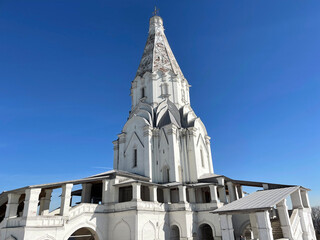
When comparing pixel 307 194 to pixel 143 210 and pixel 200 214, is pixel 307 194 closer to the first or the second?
pixel 200 214

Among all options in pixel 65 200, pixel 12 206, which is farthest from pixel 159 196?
pixel 12 206

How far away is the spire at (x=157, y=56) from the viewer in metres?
30.8

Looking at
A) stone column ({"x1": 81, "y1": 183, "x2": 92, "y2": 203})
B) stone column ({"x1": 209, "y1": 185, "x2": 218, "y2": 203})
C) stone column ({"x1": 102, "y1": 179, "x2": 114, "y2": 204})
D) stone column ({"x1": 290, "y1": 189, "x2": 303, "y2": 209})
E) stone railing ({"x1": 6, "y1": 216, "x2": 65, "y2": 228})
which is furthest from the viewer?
stone column ({"x1": 209, "y1": 185, "x2": 218, "y2": 203})

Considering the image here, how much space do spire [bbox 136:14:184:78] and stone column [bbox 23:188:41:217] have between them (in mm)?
20053

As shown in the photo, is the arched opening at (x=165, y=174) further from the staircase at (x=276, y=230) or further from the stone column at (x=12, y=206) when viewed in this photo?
the stone column at (x=12, y=206)

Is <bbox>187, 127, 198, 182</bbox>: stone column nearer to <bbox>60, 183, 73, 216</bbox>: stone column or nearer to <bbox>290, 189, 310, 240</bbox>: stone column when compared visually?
<bbox>290, 189, 310, 240</bbox>: stone column

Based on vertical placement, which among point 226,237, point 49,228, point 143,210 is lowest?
point 226,237

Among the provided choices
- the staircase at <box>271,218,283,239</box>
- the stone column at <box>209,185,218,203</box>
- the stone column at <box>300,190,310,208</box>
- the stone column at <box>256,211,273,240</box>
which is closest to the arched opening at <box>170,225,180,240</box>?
the stone column at <box>209,185,218,203</box>

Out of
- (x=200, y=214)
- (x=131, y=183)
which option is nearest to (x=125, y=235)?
(x=131, y=183)

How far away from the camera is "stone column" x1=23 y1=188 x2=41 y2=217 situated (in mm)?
13739

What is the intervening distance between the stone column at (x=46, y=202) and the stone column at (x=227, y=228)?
12954mm

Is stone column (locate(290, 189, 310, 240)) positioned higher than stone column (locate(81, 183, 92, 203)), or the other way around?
stone column (locate(81, 183, 92, 203))

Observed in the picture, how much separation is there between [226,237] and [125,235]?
310 inches

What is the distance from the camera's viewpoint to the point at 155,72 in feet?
97.9
